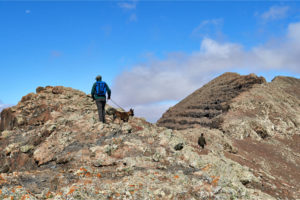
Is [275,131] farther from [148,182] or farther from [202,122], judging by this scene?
[148,182]

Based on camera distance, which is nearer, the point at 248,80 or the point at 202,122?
the point at 202,122

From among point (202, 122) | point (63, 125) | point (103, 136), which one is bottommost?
point (103, 136)

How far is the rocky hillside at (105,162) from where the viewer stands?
329 inches

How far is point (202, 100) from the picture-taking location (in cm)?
4856

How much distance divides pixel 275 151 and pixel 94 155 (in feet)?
76.7

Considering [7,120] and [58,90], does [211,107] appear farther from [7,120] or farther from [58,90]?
[7,120]

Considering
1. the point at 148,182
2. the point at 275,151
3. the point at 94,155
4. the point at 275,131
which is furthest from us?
the point at 275,131

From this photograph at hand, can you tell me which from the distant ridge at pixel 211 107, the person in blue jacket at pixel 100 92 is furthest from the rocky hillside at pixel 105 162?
the distant ridge at pixel 211 107

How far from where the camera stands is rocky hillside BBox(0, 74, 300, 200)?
8359 mm

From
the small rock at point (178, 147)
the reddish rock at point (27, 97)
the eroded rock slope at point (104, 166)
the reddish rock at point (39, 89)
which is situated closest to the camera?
the eroded rock slope at point (104, 166)

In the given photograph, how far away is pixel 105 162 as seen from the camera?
10344 millimetres

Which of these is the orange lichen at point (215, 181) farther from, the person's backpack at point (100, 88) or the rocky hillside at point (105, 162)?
the person's backpack at point (100, 88)

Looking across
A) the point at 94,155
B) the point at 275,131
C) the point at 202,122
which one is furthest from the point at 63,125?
the point at 275,131

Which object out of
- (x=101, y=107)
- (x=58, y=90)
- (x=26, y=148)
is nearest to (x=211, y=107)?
(x=58, y=90)
